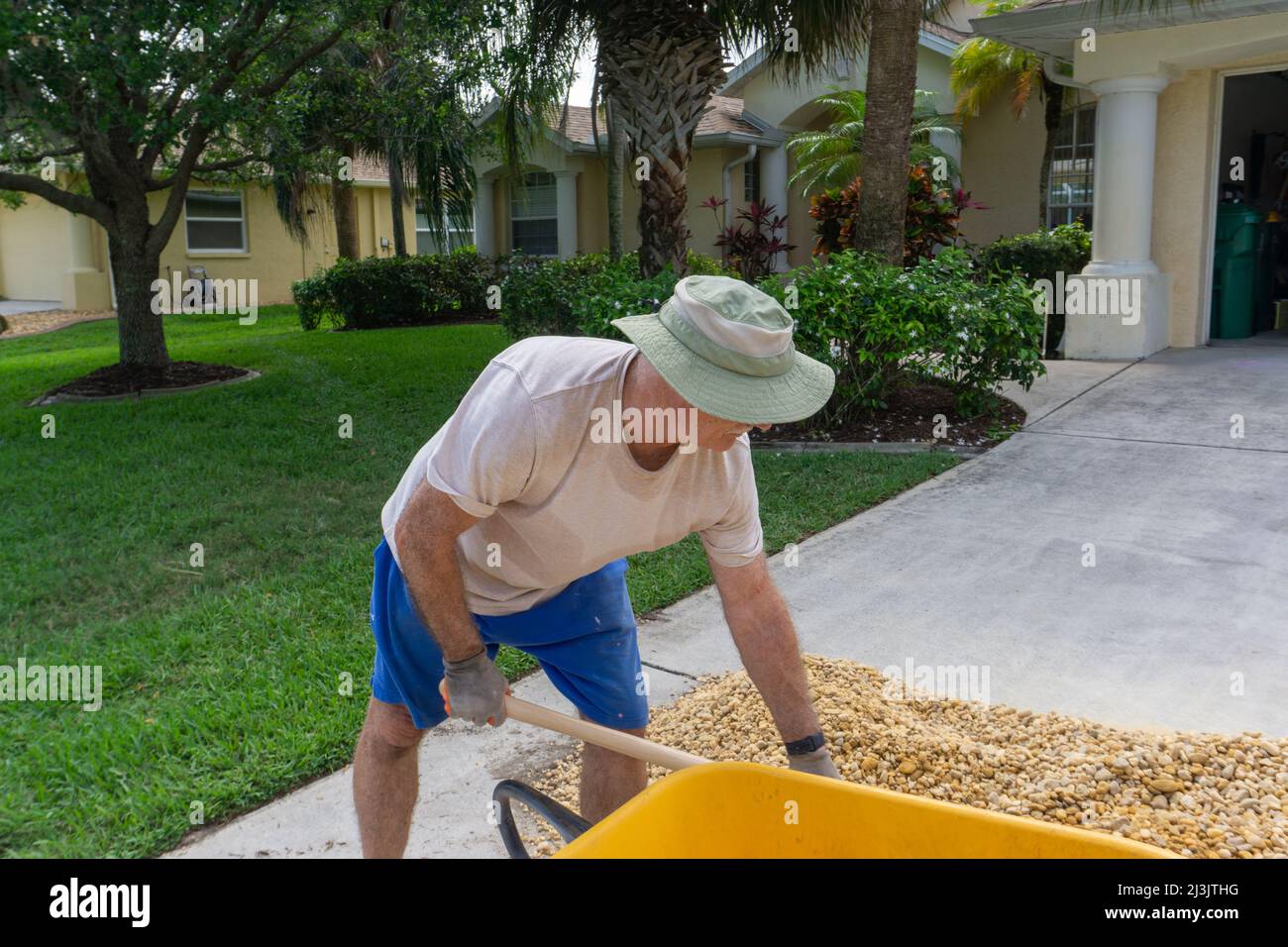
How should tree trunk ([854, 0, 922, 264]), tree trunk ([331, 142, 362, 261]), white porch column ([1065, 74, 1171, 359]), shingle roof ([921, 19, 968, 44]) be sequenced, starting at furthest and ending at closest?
tree trunk ([331, 142, 362, 261]) → shingle roof ([921, 19, 968, 44]) → white porch column ([1065, 74, 1171, 359]) → tree trunk ([854, 0, 922, 264])

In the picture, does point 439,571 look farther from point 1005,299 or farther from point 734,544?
point 1005,299

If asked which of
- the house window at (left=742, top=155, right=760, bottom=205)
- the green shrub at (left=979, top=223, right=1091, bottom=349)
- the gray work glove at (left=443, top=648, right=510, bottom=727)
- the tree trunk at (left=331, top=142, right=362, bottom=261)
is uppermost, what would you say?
the house window at (left=742, top=155, right=760, bottom=205)

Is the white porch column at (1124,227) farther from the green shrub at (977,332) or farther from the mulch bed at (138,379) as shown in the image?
the mulch bed at (138,379)

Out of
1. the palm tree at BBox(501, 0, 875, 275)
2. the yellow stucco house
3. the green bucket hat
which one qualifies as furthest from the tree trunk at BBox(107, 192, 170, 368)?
the green bucket hat

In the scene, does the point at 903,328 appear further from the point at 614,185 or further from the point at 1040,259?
the point at 614,185

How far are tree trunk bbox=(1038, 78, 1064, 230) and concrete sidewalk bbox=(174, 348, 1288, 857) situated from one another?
9.41 m

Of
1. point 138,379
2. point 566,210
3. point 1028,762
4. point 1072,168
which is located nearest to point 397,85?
Answer: point 138,379

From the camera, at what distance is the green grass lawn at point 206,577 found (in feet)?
11.6

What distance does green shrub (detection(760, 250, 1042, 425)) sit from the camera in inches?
308

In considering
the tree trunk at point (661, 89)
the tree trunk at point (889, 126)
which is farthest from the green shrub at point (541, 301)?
the tree trunk at point (889, 126)

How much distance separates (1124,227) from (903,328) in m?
4.93

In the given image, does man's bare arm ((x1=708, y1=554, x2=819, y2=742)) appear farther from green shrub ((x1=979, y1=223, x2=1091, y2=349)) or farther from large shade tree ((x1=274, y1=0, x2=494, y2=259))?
green shrub ((x1=979, y1=223, x2=1091, y2=349))

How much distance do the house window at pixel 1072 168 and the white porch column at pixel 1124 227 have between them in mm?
6093

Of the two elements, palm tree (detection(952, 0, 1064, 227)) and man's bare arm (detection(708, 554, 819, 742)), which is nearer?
man's bare arm (detection(708, 554, 819, 742))
